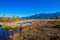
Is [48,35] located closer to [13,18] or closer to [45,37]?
[45,37]

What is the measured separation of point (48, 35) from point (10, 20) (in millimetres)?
48490

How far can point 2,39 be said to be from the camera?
18.6 metres

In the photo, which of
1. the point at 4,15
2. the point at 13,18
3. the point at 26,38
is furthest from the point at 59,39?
the point at 13,18

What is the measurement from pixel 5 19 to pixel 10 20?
4.22 meters

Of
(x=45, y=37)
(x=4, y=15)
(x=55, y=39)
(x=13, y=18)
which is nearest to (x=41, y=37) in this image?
(x=45, y=37)

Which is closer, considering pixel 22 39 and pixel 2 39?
pixel 22 39

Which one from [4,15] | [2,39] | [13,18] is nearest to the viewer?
[2,39]

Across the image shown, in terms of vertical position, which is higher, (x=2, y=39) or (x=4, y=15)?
(x=4, y=15)

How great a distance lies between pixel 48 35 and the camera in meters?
13.0

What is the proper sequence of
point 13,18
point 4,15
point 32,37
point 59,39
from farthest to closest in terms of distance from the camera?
point 13,18
point 4,15
point 32,37
point 59,39

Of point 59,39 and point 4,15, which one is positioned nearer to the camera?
point 59,39

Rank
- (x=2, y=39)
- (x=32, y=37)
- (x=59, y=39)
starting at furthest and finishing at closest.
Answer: (x=2, y=39) → (x=32, y=37) → (x=59, y=39)

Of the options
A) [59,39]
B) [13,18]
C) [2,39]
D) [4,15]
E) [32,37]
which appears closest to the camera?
[59,39]

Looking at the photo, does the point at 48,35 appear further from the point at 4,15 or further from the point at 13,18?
the point at 13,18
